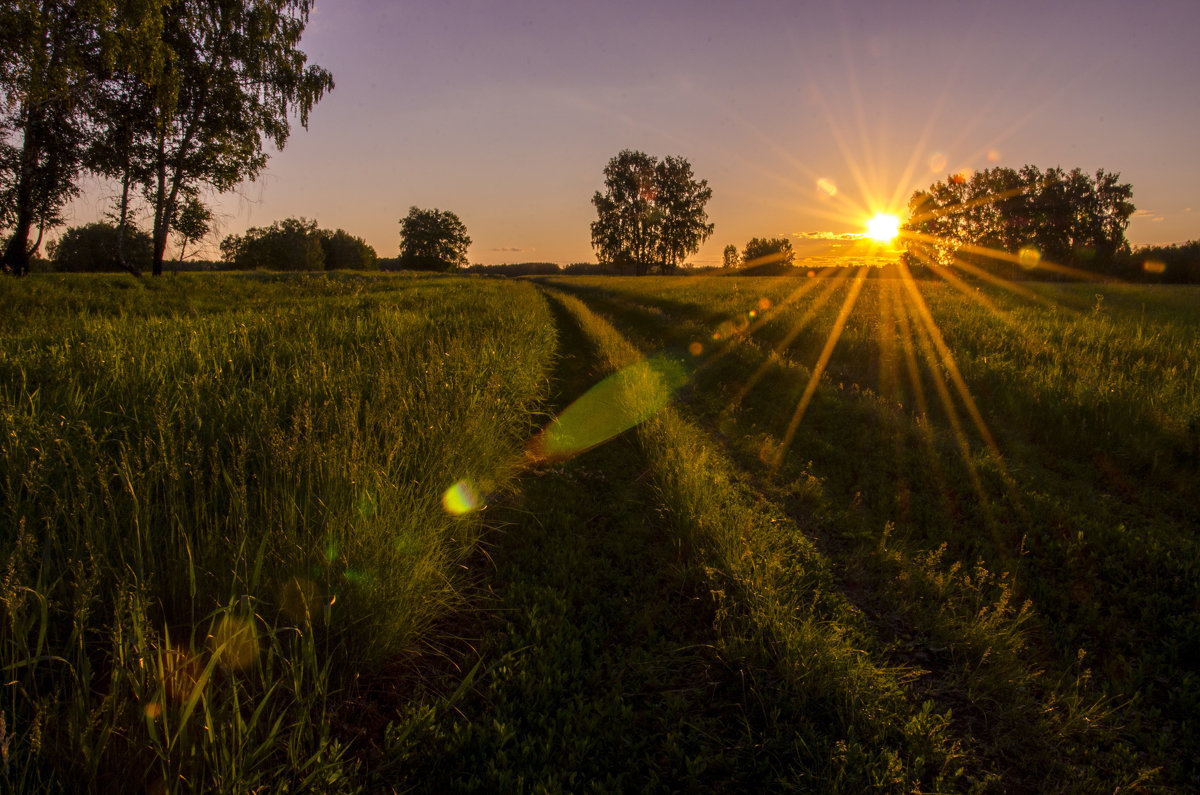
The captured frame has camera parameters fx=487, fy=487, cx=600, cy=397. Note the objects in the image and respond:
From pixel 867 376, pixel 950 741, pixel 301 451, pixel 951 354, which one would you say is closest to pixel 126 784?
pixel 301 451

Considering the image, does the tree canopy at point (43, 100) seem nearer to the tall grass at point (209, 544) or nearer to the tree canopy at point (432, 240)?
the tall grass at point (209, 544)

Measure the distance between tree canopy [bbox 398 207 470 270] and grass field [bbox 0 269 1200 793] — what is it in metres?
83.9

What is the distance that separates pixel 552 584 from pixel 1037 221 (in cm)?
9081

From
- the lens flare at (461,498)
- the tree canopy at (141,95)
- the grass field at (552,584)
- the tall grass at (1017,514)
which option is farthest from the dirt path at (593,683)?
the tree canopy at (141,95)

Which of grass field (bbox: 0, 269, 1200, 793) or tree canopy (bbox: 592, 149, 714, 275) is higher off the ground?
tree canopy (bbox: 592, 149, 714, 275)

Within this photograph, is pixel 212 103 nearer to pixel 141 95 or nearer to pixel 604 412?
pixel 141 95

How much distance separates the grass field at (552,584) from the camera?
1823 millimetres

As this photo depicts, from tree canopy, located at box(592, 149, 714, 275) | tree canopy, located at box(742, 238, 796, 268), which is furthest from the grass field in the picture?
tree canopy, located at box(742, 238, 796, 268)

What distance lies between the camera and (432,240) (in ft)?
279

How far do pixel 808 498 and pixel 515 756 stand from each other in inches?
143

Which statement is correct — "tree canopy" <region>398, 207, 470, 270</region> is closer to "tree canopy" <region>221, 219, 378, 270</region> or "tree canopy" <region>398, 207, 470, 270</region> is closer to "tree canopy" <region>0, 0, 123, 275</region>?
"tree canopy" <region>221, 219, 378, 270</region>

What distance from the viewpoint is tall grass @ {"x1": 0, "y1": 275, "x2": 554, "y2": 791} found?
1503mm

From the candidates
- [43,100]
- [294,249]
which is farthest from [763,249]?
[43,100]

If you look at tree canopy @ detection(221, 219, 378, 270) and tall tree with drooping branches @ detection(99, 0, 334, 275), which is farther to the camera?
tree canopy @ detection(221, 219, 378, 270)
